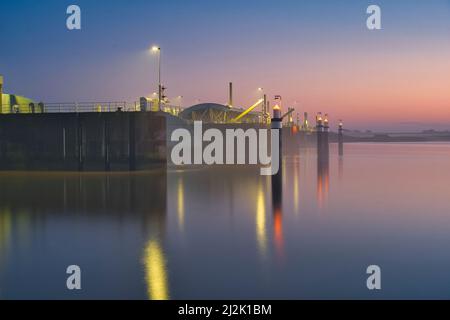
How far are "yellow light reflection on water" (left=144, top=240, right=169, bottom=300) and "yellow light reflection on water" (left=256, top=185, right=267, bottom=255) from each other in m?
3.48

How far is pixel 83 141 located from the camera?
46.8 metres

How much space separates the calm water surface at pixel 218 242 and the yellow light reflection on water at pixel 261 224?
10 centimetres

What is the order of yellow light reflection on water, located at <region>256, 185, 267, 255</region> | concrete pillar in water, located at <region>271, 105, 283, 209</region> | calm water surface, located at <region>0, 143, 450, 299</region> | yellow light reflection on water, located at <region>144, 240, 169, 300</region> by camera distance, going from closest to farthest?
yellow light reflection on water, located at <region>144, 240, 169, 300</region> → calm water surface, located at <region>0, 143, 450, 299</region> → yellow light reflection on water, located at <region>256, 185, 267, 255</region> → concrete pillar in water, located at <region>271, 105, 283, 209</region>

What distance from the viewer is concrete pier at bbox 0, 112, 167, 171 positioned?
45.7 m

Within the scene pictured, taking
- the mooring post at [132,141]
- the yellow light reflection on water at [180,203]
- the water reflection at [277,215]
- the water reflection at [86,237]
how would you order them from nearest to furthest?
the water reflection at [86,237], the water reflection at [277,215], the yellow light reflection on water at [180,203], the mooring post at [132,141]

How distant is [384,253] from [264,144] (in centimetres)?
7560

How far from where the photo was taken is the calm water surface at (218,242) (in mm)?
11859

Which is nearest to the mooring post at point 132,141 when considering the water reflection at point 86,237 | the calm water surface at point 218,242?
the water reflection at point 86,237

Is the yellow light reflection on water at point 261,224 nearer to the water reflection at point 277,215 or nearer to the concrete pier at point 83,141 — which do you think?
the water reflection at point 277,215

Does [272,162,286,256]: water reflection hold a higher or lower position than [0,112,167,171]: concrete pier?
lower

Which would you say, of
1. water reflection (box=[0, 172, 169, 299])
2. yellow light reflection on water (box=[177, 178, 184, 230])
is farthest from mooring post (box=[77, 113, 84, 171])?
yellow light reflection on water (box=[177, 178, 184, 230])

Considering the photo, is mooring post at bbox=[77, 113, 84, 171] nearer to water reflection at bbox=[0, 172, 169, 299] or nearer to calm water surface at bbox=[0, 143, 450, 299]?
water reflection at bbox=[0, 172, 169, 299]
